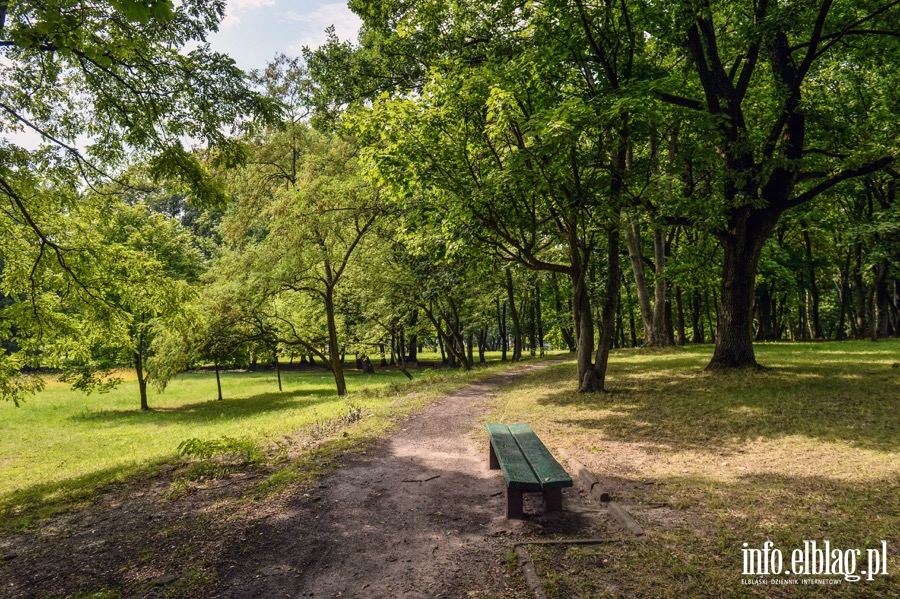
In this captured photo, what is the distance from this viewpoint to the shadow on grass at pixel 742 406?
8039mm

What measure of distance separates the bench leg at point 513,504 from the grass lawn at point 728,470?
72 centimetres

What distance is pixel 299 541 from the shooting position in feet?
16.1

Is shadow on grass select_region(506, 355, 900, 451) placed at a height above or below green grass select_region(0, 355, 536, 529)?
above

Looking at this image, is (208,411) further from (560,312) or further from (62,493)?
(560,312)

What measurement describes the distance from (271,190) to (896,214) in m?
25.3

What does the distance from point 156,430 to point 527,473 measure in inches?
676

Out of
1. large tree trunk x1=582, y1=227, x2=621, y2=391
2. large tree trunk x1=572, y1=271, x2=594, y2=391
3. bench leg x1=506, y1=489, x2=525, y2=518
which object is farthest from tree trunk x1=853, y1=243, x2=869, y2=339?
bench leg x1=506, y1=489, x2=525, y2=518

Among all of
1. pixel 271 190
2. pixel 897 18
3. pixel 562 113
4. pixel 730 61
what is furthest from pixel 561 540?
pixel 271 190

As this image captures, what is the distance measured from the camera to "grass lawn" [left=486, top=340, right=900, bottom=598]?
3953 millimetres

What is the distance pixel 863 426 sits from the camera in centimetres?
804

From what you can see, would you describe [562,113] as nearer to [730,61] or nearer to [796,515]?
[796,515]

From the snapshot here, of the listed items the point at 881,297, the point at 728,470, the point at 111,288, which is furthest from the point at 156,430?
the point at 881,297

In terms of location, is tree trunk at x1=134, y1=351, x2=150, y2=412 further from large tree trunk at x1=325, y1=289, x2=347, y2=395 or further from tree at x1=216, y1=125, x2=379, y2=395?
large tree trunk at x1=325, y1=289, x2=347, y2=395

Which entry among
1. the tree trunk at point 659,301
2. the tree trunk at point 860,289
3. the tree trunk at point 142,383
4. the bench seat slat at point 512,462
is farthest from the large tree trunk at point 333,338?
the tree trunk at point 860,289
